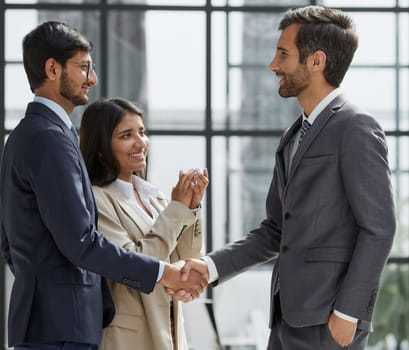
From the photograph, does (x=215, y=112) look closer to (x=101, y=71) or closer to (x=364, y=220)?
(x=101, y=71)

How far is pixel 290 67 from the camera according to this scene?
288 centimetres

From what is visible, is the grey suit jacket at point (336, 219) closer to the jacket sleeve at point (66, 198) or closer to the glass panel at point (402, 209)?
the jacket sleeve at point (66, 198)

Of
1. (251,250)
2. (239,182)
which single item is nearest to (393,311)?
(239,182)

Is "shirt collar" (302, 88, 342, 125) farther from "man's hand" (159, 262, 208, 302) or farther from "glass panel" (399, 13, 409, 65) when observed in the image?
"glass panel" (399, 13, 409, 65)

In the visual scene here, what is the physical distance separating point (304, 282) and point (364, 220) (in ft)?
0.82

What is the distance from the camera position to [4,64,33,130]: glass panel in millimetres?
5785

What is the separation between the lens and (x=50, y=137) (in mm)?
2656

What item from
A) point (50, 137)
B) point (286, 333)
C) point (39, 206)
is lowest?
point (286, 333)

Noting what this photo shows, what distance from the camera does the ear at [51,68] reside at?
276 centimetres

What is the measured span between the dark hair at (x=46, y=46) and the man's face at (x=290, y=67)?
572mm

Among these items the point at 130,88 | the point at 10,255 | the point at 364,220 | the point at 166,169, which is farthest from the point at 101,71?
the point at 364,220

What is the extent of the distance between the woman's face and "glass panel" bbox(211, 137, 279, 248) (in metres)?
2.66

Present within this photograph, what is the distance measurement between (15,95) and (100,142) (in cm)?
281

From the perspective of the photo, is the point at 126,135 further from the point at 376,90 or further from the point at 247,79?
the point at 376,90
